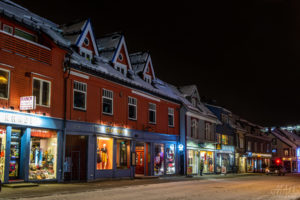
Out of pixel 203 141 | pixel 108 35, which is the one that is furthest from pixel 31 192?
pixel 203 141

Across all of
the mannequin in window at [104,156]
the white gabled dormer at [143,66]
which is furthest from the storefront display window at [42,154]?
the white gabled dormer at [143,66]

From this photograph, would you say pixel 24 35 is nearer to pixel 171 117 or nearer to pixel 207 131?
pixel 171 117

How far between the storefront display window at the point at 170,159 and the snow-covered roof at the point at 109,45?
37.3 feet

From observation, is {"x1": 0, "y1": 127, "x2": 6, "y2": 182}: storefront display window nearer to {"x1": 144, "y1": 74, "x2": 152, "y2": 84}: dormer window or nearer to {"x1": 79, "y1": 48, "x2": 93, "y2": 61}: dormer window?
{"x1": 79, "y1": 48, "x2": 93, "y2": 61}: dormer window

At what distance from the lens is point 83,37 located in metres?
26.8

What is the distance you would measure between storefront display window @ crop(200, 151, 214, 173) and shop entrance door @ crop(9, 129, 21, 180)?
26.7 meters

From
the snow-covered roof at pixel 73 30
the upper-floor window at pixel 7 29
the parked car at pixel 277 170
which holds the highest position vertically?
the snow-covered roof at pixel 73 30

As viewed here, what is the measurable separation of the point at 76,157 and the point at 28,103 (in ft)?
22.1

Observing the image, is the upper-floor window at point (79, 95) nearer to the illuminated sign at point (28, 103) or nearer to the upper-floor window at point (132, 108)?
the illuminated sign at point (28, 103)

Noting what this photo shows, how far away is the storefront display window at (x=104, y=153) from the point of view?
2641 centimetres

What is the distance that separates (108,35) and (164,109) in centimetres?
939

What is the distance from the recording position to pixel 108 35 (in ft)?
108

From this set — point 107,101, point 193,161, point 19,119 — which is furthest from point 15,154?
point 193,161

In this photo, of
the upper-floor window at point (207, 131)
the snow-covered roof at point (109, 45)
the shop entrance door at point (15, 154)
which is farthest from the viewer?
the upper-floor window at point (207, 131)
